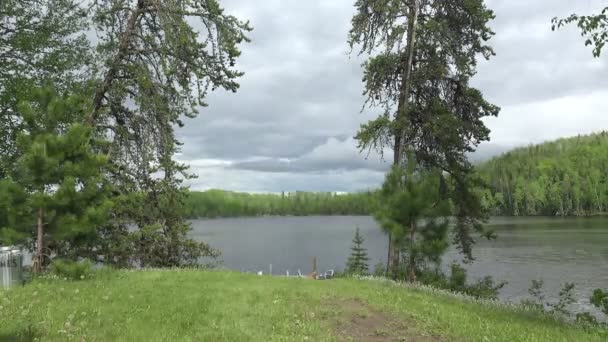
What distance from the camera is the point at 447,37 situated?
19.7 metres

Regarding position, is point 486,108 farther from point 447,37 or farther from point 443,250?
point 443,250

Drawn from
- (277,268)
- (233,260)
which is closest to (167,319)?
(277,268)

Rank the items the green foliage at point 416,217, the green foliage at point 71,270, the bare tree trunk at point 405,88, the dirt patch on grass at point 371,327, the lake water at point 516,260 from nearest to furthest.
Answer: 1. the dirt patch on grass at point 371,327
2. the green foliage at point 71,270
3. the green foliage at point 416,217
4. the bare tree trunk at point 405,88
5. the lake water at point 516,260

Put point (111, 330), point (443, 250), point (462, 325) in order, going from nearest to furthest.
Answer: point (111, 330), point (462, 325), point (443, 250)

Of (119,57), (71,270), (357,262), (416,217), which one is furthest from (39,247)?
(357,262)

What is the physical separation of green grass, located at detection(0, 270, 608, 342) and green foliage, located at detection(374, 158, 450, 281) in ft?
13.8

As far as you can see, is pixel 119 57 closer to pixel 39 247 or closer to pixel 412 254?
pixel 39 247

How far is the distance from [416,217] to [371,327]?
30.0 feet

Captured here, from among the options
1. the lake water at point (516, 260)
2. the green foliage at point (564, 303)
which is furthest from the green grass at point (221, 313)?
the lake water at point (516, 260)

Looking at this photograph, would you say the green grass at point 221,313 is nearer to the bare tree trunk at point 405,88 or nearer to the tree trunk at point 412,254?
the tree trunk at point 412,254

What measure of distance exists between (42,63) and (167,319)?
1554cm

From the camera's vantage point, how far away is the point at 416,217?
17.6m

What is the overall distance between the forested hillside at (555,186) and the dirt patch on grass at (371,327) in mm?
134308

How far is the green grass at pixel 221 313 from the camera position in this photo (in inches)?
308
